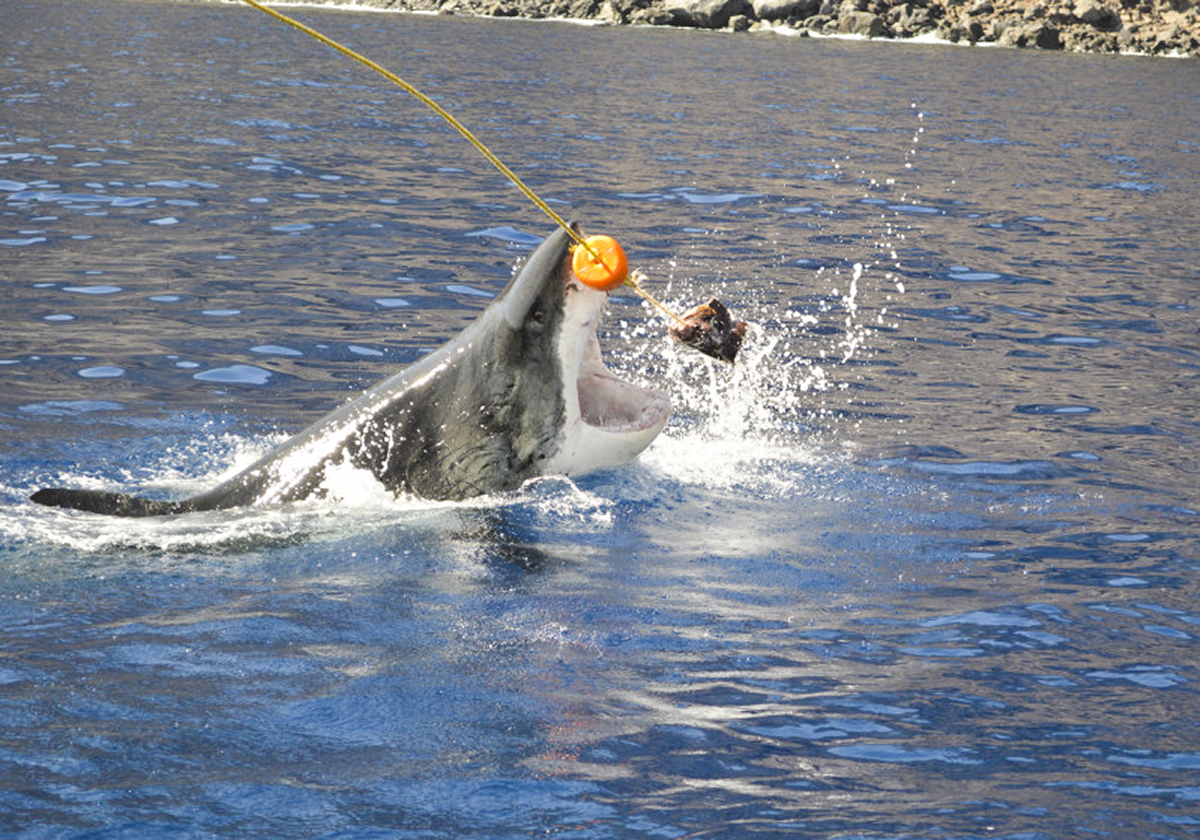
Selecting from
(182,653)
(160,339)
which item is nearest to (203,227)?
(160,339)

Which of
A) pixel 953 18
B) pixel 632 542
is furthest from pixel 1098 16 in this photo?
pixel 632 542

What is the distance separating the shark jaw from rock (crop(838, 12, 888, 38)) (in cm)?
6114

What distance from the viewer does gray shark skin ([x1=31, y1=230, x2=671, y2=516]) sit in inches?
277

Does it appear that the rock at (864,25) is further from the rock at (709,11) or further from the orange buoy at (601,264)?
the orange buoy at (601,264)

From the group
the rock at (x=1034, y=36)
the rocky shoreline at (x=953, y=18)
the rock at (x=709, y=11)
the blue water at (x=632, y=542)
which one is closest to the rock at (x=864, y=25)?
the rocky shoreline at (x=953, y=18)

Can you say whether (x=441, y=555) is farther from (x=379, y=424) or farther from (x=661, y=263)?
(x=661, y=263)

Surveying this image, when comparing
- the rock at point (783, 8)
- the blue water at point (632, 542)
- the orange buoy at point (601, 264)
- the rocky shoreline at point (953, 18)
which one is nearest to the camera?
the blue water at point (632, 542)

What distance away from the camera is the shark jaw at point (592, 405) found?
23.0 feet

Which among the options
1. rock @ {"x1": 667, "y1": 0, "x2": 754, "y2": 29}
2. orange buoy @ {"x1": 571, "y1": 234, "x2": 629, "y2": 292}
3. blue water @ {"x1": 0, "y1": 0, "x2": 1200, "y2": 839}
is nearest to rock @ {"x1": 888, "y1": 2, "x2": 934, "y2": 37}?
rock @ {"x1": 667, "y1": 0, "x2": 754, "y2": 29}

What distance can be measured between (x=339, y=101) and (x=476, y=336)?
23930 millimetres

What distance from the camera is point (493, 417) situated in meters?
7.11

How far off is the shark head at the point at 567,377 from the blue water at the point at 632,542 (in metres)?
0.29

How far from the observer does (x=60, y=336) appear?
11477 mm

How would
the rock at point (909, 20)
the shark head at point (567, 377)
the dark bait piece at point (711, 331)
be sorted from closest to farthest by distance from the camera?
the shark head at point (567, 377), the dark bait piece at point (711, 331), the rock at point (909, 20)
